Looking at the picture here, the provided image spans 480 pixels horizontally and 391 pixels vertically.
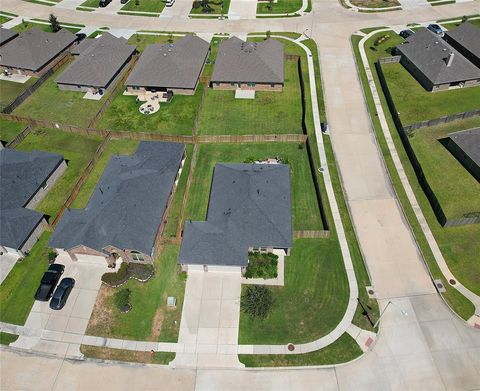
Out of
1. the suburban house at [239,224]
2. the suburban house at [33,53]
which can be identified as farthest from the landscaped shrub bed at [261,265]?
the suburban house at [33,53]

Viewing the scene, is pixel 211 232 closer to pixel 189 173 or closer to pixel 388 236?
pixel 189 173

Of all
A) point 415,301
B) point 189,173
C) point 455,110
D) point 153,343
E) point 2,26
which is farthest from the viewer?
point 2,26

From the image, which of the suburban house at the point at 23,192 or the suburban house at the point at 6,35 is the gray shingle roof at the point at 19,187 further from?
the suburban house at the point at 6,35

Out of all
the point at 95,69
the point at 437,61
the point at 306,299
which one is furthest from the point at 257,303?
the point at 437,61

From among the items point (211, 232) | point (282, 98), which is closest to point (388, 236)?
point (211, 232)

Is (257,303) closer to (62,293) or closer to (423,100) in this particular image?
(62,293)

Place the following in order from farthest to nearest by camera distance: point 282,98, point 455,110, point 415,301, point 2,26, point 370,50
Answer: point 2,26
point 370,50
point 282,98
point 455,110
point 415,301

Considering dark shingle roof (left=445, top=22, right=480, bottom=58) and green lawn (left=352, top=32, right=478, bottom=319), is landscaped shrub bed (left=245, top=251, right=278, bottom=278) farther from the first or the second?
dark shingle roof (left=445, top=22, right=480, bottom=58)
